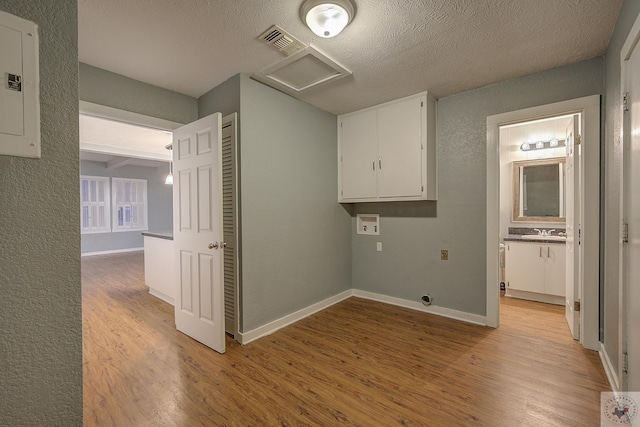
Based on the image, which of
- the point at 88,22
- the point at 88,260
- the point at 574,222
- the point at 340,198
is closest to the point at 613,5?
the point at 574,222

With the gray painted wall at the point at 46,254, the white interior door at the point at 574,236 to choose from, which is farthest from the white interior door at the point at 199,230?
the white interior door at the point at 574,236

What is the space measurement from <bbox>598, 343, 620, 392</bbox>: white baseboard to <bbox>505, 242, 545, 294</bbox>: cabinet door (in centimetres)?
139

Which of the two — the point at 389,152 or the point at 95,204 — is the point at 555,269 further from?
the point at 95,204

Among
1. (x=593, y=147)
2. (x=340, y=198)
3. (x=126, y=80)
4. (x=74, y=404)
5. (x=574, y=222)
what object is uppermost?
(x=126, y=80)

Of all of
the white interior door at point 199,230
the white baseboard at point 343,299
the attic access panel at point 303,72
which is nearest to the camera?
the attic access panel at point 303,72

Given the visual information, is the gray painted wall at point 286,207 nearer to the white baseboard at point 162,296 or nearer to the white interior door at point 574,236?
the white baseboard at point 162,296

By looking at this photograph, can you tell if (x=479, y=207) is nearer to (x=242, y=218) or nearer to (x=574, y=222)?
(x=574, y=222)

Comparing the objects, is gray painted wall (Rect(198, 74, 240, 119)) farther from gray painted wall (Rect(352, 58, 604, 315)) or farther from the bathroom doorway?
the bathroom doorway

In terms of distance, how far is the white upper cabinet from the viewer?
3.03 m

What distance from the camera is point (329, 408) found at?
1.74 meters

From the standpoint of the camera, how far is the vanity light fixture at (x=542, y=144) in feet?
13.0

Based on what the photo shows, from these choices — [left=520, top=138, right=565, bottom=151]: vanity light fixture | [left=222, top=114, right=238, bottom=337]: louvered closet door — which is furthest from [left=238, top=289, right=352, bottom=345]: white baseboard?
[left=520, top=138, right=565, bottom=151]: vanity light fixture

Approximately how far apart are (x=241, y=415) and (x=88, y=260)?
24.5 ft

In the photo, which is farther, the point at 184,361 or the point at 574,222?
the point at 574,222
